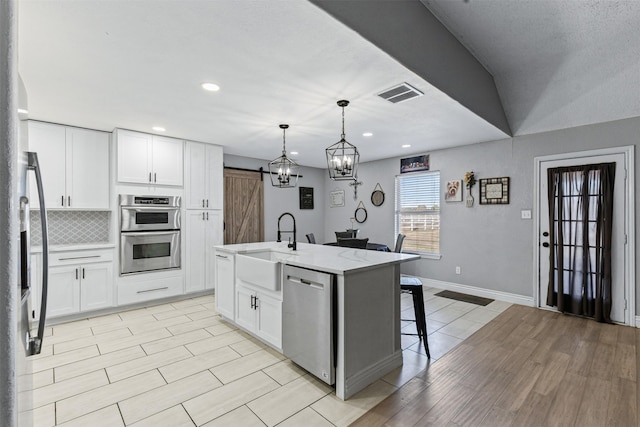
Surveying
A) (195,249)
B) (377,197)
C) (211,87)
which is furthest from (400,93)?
(195,249)

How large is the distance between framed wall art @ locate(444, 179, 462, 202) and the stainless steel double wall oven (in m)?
4.32

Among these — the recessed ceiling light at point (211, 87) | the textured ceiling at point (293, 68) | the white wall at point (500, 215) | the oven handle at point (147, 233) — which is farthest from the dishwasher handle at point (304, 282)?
the white wall at point (500, 215)

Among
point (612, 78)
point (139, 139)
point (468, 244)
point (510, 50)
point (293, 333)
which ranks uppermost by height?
point (510, 50)

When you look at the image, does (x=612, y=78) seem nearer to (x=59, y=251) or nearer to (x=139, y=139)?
(x=139, y=139)

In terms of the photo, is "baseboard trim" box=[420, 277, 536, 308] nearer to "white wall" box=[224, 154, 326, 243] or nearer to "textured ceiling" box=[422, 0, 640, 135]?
"textured ceiling" box=[422, 0, 640, 135]

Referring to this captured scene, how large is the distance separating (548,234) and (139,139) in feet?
18.8

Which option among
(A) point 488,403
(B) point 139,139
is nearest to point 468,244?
(A) point 488,403

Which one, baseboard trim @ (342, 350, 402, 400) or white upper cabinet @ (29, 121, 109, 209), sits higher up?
white upper cabinet @ (29, 121, 109, 209)

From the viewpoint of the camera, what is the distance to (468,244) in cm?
479

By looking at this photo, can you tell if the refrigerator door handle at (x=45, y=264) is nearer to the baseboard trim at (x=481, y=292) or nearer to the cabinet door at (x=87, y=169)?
the cabinet door at (x=87, y=169)

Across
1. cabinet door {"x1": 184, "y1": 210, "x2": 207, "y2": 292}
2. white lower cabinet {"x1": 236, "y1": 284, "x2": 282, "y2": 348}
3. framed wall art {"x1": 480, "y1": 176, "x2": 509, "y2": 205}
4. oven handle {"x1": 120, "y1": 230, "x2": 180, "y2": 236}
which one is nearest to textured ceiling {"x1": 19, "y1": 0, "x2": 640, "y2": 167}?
framed wall art {"x1": 480, "y1": 176, "x2": 509, "y2": 205}

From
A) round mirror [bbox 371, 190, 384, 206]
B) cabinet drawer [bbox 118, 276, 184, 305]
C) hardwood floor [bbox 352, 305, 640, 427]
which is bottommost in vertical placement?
hardwood floor [bbox 352, 305, 640, 427]

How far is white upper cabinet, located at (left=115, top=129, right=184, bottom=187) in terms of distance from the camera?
13.1ft

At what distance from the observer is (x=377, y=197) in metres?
6.13
